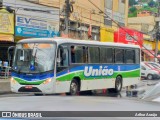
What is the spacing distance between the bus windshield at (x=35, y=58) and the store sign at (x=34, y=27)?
31.1 feet

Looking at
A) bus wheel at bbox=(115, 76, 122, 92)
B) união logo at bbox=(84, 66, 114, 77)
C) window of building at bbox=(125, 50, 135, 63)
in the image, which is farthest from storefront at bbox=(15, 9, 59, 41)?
união logo at bbox=(84, 66, 114, 77)

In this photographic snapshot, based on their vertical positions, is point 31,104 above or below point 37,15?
below

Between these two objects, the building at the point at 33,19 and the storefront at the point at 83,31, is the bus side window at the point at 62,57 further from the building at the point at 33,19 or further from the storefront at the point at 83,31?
the storefront at the point at 83,31

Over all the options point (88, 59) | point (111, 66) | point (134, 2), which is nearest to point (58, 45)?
point (88, 59)

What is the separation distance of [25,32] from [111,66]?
8.55 m

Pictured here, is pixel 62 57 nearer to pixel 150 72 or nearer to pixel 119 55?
pixel 119 55

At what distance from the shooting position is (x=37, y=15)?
27.9 meters

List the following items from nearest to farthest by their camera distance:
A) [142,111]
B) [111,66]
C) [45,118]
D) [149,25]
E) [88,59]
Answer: [45,118] → [142,111] → [88,59] → [111,66] → [149,25]

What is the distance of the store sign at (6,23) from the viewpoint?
24.7 m

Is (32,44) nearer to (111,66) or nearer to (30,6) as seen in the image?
(111,66)

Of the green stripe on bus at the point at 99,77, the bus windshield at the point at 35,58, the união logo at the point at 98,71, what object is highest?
the bus windshield at the point at 35,58

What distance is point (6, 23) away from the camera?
24969 mm

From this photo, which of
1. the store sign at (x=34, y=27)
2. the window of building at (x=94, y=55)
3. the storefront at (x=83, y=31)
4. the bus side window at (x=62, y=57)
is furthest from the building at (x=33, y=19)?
the bus side window at (x=62, y=57)

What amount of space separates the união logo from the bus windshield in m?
2.39
